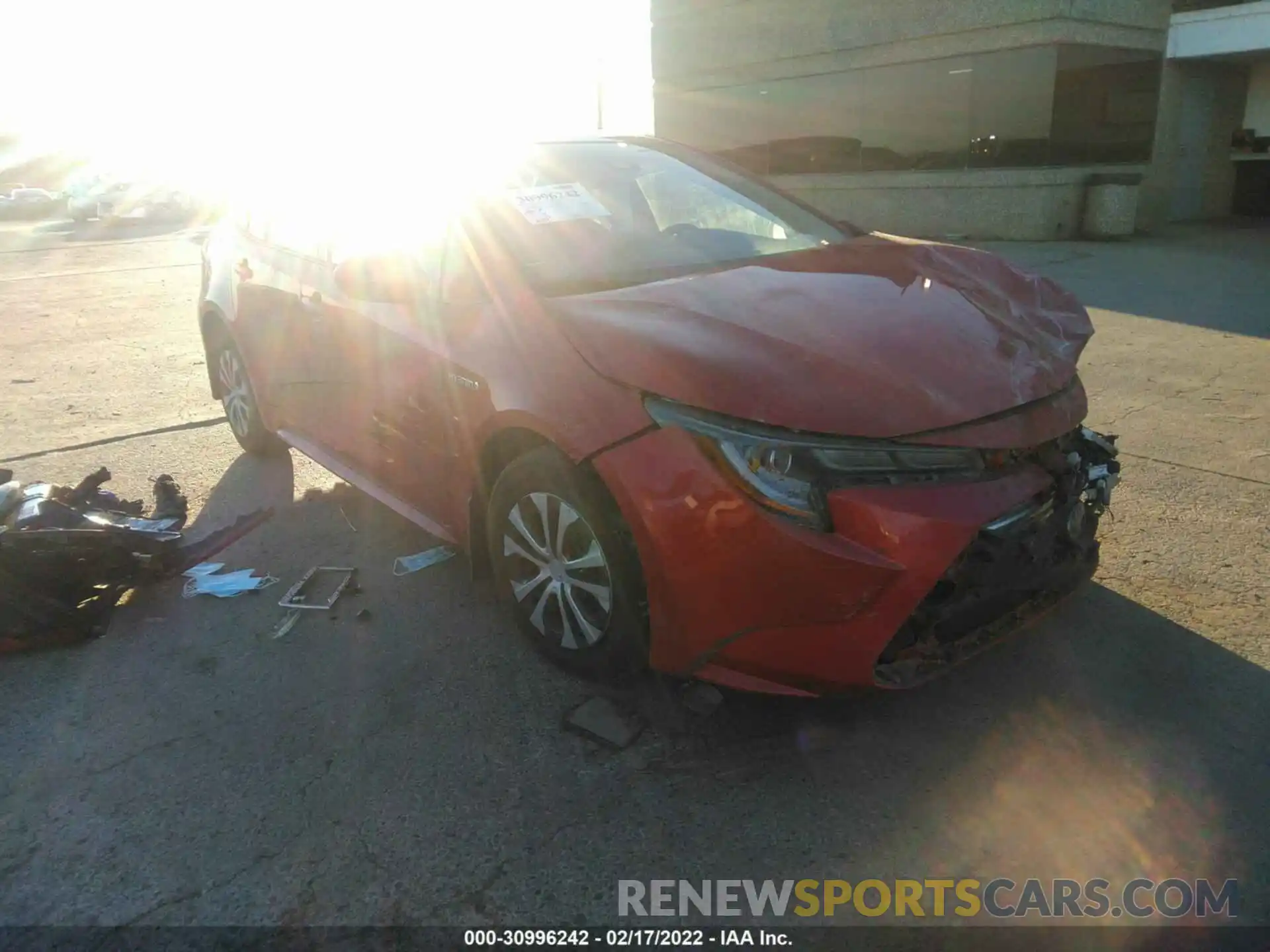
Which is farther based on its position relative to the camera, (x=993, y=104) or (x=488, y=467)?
(x=993, y=104)

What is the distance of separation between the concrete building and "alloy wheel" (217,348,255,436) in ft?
42.8

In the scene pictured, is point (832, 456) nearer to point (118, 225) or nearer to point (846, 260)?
point (846, 260)

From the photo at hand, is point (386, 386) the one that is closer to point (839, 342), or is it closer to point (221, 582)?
point (221, 582)

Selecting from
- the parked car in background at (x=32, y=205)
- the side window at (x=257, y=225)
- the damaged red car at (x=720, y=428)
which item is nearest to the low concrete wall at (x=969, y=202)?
the side window at (x=257, y=225)

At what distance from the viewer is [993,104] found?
14.5 meters

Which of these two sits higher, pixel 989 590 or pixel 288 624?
pixel 989 590

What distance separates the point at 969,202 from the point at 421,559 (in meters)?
13.8

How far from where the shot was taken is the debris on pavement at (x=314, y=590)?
11.8ft

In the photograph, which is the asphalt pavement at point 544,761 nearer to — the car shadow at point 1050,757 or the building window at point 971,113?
the car shadow at point 1050,757

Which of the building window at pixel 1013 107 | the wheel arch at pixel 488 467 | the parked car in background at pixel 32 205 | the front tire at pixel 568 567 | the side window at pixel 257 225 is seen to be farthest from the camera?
the parked car in background at pixel 32 205

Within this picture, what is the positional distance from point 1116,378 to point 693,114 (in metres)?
15.6

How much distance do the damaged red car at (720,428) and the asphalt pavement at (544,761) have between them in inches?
12.9

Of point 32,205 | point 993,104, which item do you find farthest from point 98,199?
point 993,104

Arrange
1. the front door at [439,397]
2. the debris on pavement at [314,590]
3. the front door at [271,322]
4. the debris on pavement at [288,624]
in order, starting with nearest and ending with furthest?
the front door at [439,397]
the debris on pavement at [288,624]
the debris on pavement at [314,590]
the front door at [271,322]
